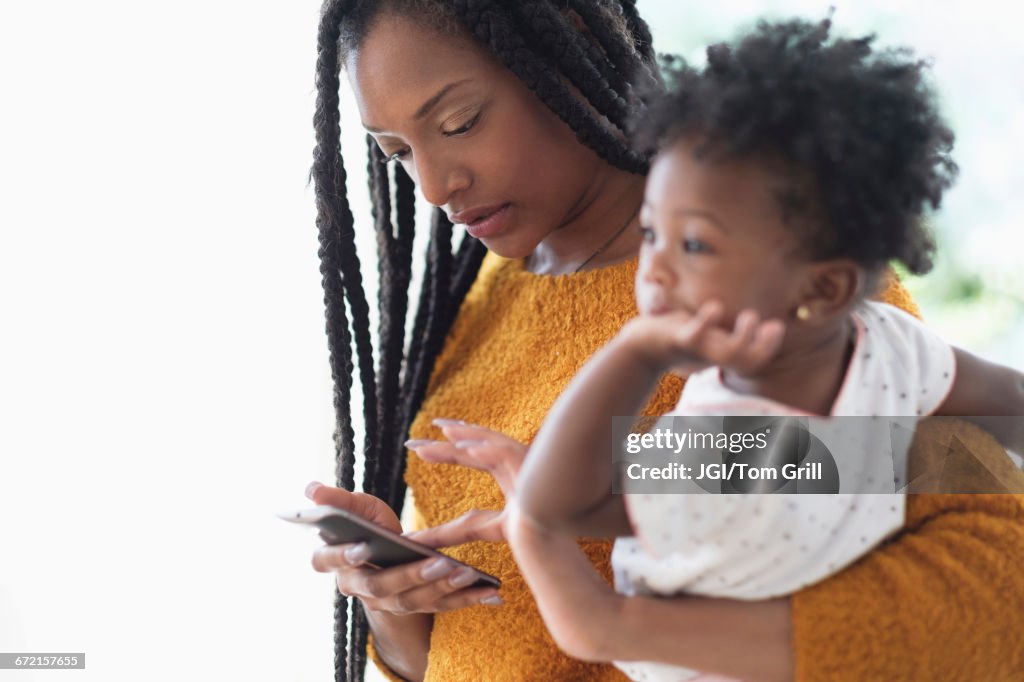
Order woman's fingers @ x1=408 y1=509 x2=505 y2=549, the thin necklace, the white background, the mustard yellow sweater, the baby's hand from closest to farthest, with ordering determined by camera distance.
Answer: the baby's hand, the mustard yellow sweater, woman's fingers @ x1=408 y1=509 x2=505 y2=549, the thin necklace, the white background

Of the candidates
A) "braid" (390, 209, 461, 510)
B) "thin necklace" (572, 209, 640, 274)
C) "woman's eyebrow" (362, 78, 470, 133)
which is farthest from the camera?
"braid" (390, 209, 461, 510)

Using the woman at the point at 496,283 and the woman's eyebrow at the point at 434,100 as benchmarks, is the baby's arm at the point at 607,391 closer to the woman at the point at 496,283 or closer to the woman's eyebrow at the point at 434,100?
the woman at the point at 496,283

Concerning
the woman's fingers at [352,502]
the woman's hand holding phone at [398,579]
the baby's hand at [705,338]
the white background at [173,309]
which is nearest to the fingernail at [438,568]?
the woman's hand holding phone at [398,579]

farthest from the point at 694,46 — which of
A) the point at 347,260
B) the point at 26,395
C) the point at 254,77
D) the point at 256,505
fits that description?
the point at 26,395

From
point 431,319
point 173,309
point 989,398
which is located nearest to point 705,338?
point 989,398

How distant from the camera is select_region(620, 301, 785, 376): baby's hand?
0.59 meters

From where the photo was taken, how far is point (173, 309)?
1526 millimetres

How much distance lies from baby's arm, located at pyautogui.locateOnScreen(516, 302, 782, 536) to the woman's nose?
0.42 m

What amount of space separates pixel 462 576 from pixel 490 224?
0.38m

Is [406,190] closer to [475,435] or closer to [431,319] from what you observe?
[431,319]

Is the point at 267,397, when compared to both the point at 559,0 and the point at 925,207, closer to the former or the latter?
the point at 559,0

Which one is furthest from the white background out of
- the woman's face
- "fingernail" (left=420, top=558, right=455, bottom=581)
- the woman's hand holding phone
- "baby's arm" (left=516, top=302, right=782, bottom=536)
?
"baby's arm" (left=516, top=302, right=782, bottom=536)

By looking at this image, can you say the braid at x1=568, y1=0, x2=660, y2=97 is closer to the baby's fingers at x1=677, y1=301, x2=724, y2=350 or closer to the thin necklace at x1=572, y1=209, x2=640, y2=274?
the thin necklace at x1=572, y1=209, x2=640, y2=274

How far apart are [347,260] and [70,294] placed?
536mm
